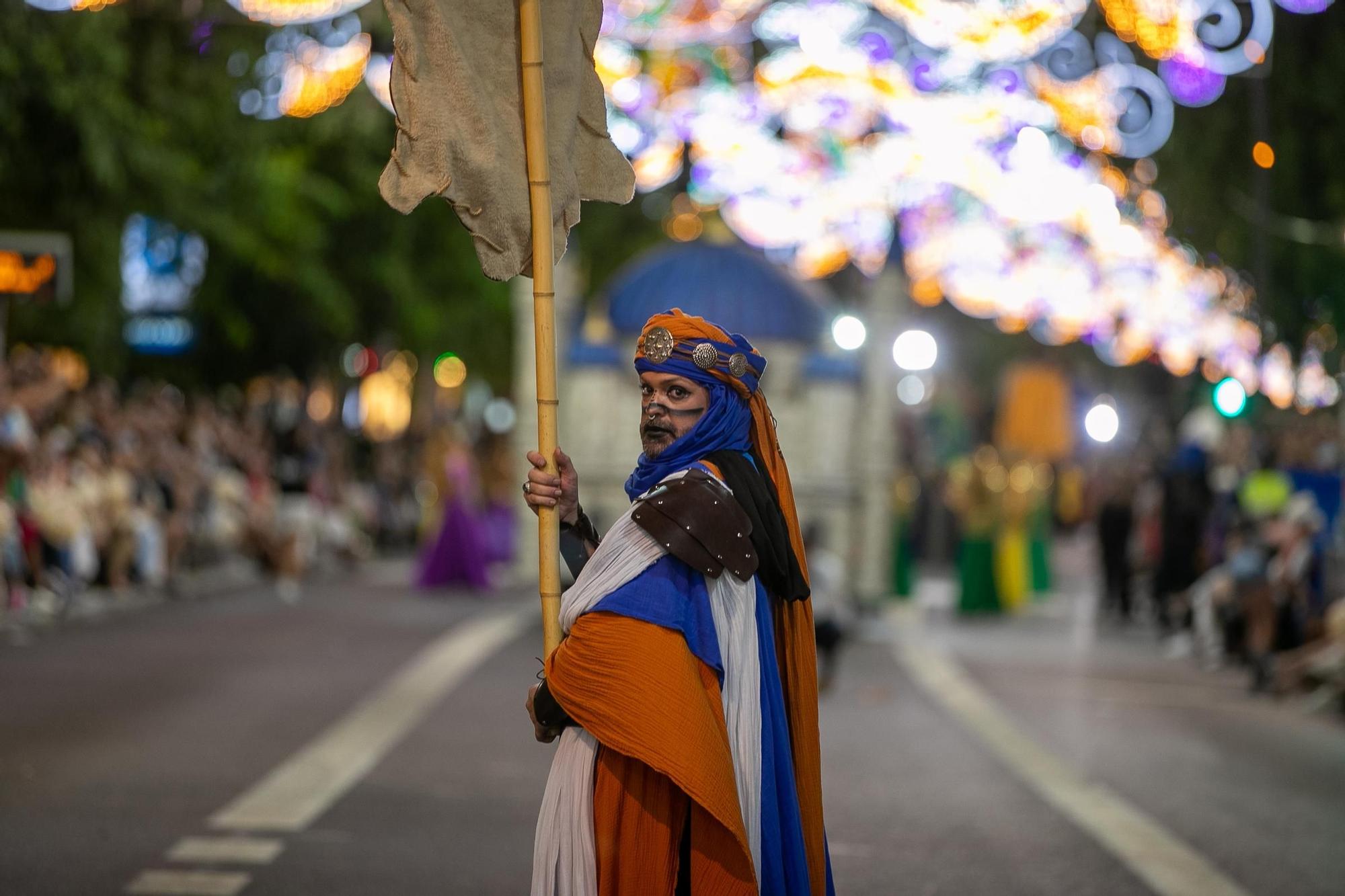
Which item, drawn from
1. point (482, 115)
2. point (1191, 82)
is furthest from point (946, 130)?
point (482, 115)

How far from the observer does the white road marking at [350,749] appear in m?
8.60

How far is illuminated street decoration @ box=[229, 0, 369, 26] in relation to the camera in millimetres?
12820

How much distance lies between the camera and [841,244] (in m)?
24.9

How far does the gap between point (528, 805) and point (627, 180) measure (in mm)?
4553

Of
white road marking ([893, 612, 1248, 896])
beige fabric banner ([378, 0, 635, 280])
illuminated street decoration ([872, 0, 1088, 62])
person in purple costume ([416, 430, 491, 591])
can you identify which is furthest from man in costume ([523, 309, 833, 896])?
person in purple costume ([416, 430, 491, 591])

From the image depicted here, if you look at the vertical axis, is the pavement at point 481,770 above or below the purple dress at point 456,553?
below

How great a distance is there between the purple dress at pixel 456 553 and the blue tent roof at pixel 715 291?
349 cm

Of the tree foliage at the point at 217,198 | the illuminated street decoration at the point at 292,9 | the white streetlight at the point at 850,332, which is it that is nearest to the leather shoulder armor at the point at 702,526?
the illuminated street decoration at the point at 292,9

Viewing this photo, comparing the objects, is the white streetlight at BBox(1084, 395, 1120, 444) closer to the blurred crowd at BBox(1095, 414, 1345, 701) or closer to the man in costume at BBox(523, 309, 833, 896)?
the blurred crowd at BBox(1095, 414, 1345, 701)

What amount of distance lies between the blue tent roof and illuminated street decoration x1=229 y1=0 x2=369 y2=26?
657 centimetres

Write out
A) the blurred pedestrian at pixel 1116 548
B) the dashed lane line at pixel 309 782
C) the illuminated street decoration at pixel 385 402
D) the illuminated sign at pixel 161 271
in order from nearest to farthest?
the dashed lane line at pixel 309 782
the blurred pedestrian at pixel 1116 548
the illuminated sign at pixel 161 271
the illuminated street decoration at pixel 385 402

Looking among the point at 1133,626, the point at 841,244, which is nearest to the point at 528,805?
the point at 1133,626

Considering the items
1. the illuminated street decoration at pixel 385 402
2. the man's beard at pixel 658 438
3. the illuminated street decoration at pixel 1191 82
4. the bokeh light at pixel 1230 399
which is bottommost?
the man's beard at pixel 658 438

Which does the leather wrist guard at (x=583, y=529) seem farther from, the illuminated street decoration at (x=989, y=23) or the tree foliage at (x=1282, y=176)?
the illuminated street decoration at (x=989, y=23)
